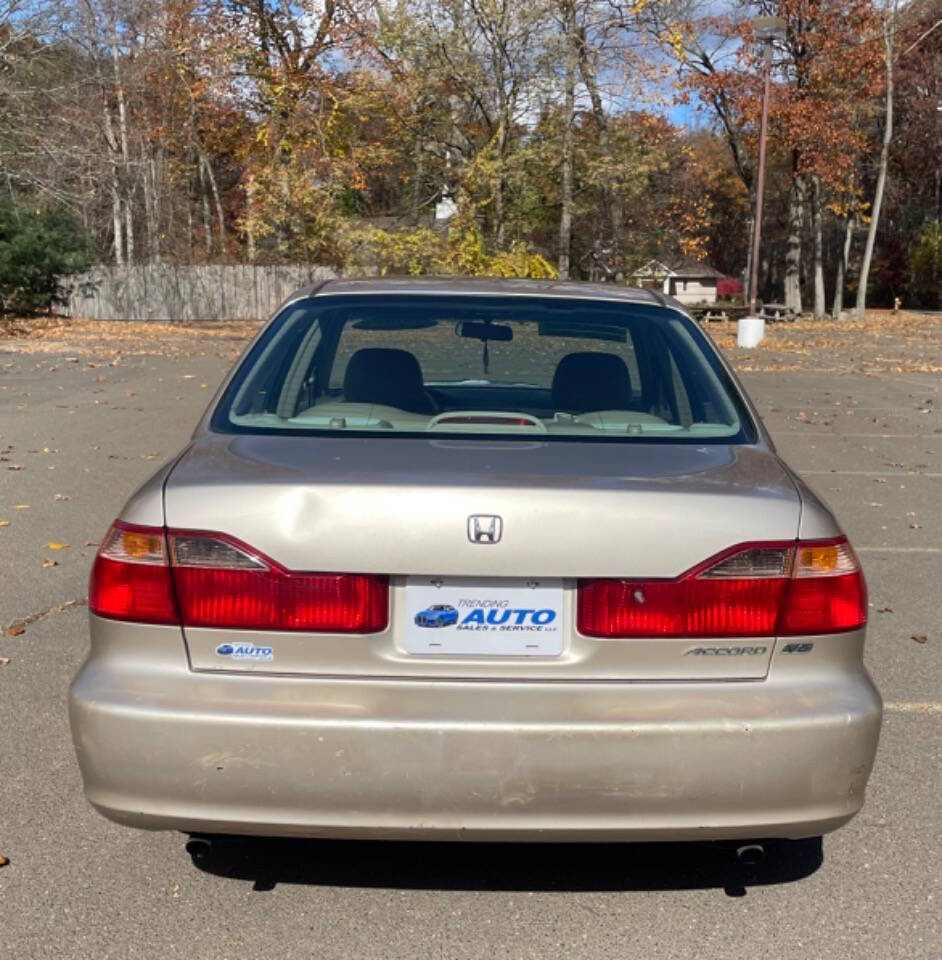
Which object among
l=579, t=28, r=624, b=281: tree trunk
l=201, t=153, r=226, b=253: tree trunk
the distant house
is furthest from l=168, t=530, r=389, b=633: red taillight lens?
the distant house

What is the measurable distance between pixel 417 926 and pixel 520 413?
1.49m

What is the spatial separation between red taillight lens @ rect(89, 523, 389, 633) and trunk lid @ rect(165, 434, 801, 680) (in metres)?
0.03

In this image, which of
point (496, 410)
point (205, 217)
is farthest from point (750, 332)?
point (205, 217)

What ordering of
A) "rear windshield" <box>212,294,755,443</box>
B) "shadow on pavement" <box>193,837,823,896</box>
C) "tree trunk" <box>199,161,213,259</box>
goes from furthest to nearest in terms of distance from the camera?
"tree trunk" <box>199,161,213,259</box>, "rear windshield" <box>212,294,755,443</box>, "shadow on pavement" <box>193,837,823,896</box>

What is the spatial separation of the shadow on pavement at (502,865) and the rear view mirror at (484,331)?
1.79 m

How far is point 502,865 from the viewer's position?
121 inches

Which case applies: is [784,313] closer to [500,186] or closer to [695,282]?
[500,186]

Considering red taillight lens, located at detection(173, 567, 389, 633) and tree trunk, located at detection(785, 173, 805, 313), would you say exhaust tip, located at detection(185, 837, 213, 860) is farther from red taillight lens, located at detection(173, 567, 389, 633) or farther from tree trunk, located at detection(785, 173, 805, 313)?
tree trunk, located at detection(785, 173, 805, 313)

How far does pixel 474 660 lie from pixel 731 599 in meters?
0.60

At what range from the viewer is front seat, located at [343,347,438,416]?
351 centimetres

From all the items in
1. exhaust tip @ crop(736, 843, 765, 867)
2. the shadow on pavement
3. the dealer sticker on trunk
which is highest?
the dealer sticker on trunk

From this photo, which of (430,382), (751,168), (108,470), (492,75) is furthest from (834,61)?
(430,382)

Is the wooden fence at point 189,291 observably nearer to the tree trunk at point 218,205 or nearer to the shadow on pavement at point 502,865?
the tree trunk at point 218,205

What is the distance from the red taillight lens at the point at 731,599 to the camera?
2457mm
